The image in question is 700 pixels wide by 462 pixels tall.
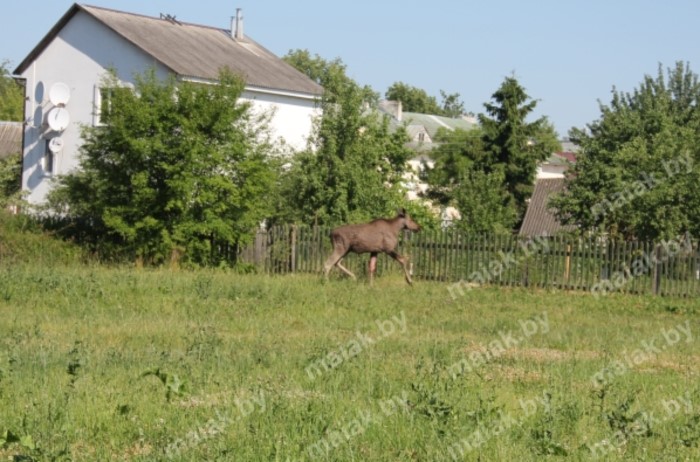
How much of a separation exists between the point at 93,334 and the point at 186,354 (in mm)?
2698

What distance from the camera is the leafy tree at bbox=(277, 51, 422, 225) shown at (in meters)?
35.0

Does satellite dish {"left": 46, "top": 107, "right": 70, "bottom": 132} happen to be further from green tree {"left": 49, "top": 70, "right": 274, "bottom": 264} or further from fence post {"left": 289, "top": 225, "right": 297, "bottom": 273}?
fence post {"left": 289, "top": 225, "right": 297, "bottom": 273}

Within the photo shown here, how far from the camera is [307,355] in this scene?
12773 mm

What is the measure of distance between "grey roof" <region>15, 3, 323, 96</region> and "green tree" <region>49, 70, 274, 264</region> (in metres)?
13.8

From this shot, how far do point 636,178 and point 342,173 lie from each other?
32.4ft

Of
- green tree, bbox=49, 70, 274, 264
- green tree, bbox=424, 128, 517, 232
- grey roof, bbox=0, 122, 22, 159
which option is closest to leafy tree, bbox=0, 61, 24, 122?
grey roof, bbox=0, 122, 22, 159

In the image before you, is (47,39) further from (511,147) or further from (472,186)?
(511,147)

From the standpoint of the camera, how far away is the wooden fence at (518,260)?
26.0 metres

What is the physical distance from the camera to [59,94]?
149 ft

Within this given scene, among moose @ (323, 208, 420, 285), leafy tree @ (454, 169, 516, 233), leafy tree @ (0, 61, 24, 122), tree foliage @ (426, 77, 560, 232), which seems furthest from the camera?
leafy tree @ (0, 61, 24, 122)

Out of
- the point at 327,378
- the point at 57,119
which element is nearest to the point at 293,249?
the point at 327,378

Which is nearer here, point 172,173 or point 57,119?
point 172,173

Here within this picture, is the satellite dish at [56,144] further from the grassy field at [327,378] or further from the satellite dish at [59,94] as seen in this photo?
the grassy field at [327,378]

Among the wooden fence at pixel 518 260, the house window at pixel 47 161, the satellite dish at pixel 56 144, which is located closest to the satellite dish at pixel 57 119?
the satellite dish at pixel 56 144
